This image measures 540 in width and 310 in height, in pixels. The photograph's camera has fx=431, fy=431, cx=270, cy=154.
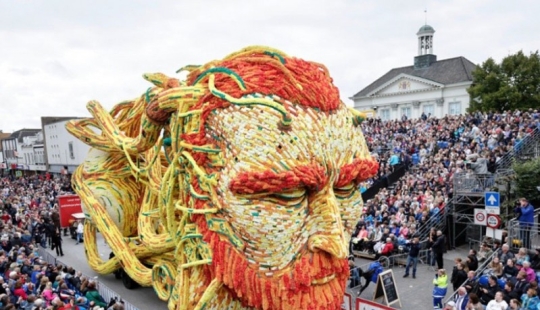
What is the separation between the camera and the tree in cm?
3566

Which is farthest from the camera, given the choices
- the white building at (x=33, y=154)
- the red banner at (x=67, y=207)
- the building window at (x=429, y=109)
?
the building window at (x=429, y=109)

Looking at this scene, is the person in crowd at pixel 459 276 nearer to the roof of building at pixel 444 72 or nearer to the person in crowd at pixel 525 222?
the person in crowd at pixel 525 222

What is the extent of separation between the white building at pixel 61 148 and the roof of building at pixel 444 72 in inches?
1283

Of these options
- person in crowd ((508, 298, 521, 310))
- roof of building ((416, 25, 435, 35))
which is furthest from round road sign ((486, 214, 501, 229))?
roof of building ((416, 25, 435, 35))

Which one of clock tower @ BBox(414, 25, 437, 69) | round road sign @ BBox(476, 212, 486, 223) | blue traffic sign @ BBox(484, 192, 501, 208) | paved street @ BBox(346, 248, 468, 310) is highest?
clock tower @ BBox(414, 25, 437, 69)

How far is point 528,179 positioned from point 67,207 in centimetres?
1596

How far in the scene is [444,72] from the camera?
45531mm

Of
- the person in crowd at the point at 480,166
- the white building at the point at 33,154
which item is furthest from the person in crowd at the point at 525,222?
the white building at the point at 33,154

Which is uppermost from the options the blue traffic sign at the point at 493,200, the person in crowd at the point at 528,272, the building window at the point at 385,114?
the building window at the point at 385,114

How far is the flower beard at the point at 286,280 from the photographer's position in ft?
15.0

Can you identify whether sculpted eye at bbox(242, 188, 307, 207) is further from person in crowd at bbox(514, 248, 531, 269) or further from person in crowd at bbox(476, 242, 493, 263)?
person in crowd at bbox(476, 242, 493, 263)

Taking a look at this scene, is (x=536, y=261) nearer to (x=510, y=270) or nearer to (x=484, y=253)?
(x=510, y=270)

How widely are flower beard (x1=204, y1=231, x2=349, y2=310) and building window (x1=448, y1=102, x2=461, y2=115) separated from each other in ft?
138

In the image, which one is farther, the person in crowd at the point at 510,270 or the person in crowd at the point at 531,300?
the person in crowd at the point at 510,270
